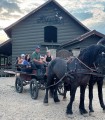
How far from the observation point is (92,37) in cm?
2088

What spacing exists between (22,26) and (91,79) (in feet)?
51.1

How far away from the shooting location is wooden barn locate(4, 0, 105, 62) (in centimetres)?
2297

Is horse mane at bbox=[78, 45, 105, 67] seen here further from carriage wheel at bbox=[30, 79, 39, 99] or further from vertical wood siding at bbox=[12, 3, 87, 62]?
vertical wood siding at bbox=[12, 3, 87, 62]

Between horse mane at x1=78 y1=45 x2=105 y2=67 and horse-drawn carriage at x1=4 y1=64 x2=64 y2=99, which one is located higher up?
horse mane at x1=78 y1=45 x2=105 y2=67

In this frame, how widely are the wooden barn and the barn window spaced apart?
1.74ft

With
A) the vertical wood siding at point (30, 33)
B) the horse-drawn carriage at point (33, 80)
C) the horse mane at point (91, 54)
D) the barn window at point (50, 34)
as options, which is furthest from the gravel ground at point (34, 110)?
the barn window at point (50, 34)

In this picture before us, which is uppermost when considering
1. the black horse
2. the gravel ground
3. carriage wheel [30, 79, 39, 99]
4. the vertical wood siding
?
the vertical wood siding

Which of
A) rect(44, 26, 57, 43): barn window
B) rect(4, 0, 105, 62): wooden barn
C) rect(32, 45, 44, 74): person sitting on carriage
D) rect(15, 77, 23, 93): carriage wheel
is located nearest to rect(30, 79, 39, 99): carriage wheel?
rect(32, 45, 44, 74): person sitting on carriage

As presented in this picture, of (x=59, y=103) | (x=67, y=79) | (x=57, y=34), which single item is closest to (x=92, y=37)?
(x=57, y=34)

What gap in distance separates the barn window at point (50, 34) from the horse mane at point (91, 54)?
15.9 m

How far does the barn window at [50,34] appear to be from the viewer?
79.7 feet

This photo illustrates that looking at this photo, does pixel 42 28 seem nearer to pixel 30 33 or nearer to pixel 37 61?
pixel 30 33

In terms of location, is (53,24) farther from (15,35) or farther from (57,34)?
(15,35)

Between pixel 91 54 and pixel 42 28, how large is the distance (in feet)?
51.7
